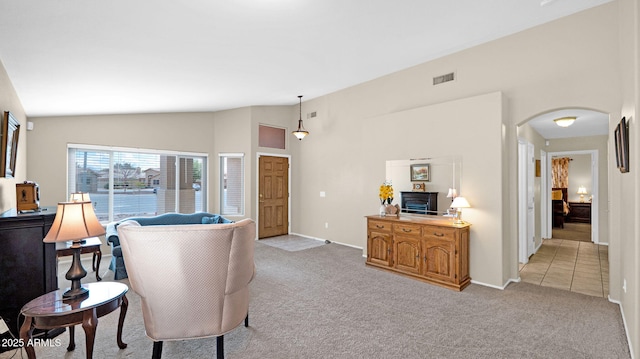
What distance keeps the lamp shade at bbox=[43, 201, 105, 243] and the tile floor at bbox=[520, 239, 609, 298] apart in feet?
17.1

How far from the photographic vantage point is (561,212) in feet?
28.1

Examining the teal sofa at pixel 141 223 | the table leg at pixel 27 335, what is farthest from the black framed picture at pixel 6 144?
the table leg at pixel 27 335

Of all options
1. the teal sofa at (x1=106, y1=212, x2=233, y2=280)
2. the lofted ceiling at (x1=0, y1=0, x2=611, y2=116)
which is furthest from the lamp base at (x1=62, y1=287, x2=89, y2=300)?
the lofted ceiling at (x1=0, y1=0, x2=611, y2=116)

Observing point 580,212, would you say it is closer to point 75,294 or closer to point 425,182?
point 425,182

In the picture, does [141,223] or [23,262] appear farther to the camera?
[141,223]

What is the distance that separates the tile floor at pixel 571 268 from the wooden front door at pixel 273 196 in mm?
5099

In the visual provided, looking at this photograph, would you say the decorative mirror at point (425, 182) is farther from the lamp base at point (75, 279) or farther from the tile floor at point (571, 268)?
the lamp base at point (75, 279)

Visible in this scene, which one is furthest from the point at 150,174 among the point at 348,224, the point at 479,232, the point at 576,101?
the point at 576,101

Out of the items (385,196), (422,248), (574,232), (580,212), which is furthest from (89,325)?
(580,212)

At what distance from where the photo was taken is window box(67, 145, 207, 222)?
5.58 metres

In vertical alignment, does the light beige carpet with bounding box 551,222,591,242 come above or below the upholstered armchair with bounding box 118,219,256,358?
below

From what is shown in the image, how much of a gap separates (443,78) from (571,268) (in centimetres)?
368

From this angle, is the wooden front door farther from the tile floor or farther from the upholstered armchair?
the tile floor

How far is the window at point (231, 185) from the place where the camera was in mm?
7180
